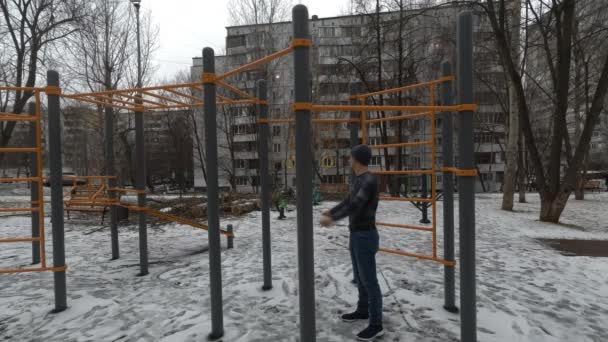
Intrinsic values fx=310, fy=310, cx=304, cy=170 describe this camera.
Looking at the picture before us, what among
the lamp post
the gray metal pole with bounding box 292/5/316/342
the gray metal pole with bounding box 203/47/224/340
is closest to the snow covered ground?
the gray metal pole with bounding box 203/47/224/340

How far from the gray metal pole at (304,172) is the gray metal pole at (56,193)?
2.84 m

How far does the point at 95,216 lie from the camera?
10.6 metres

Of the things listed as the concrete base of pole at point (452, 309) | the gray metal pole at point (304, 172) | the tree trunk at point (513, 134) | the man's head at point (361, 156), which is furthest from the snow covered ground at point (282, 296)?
the tree trunk at point (513, 134)

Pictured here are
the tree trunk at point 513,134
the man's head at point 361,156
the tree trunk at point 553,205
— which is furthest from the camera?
the tree trunk at point 513,134

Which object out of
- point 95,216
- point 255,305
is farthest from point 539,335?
point 95,216

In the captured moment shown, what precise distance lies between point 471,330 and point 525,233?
20.3 ft

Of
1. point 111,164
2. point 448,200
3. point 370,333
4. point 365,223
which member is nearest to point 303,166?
point 365,223

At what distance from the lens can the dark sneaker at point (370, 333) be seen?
8.57ft

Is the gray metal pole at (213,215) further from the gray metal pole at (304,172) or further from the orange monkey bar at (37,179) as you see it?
the orange monkey bar at (37,179)

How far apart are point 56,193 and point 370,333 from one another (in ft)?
11.5

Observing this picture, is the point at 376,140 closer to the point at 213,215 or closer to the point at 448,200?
the point at 448,200

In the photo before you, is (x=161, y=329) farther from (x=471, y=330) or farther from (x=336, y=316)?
(x=471, y=330)

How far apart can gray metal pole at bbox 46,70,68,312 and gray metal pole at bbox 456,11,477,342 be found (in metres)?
3.90

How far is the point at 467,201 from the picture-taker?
2.26 m
